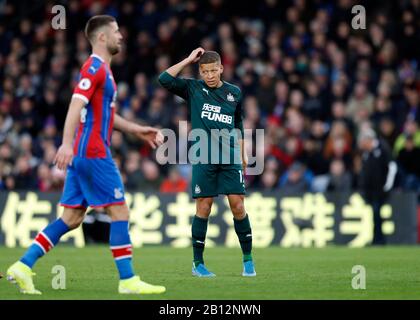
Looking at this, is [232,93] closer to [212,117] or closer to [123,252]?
[212,117]

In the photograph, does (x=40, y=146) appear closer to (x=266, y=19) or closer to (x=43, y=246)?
(x=266, y=19)

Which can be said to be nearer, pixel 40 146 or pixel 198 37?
pixel 40 146

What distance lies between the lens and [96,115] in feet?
29.2

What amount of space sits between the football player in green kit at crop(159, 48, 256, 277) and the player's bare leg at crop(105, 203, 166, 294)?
7.16 feet

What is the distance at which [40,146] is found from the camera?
71.6 feet

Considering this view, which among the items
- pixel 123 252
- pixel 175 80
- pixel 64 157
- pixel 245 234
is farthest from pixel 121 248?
pixel 175 80

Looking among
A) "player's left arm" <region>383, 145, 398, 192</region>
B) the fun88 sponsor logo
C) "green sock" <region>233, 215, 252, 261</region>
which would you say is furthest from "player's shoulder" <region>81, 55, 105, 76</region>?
"player's left arm" <region>383, 145, 398, 192</region>

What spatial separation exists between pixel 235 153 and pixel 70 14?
14.6 metres

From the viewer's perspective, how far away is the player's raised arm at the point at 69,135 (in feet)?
27.5

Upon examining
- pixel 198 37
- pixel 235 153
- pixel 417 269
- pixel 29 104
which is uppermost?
pixel 198 37

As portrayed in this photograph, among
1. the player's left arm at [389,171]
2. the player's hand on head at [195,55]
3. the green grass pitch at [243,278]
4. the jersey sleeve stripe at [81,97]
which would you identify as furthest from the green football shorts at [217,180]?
the player's left arm at [389,171]

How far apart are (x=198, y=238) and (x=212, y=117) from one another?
53.9 inches

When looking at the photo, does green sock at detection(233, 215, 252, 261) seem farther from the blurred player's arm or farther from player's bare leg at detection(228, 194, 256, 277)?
the blurred player's arm
